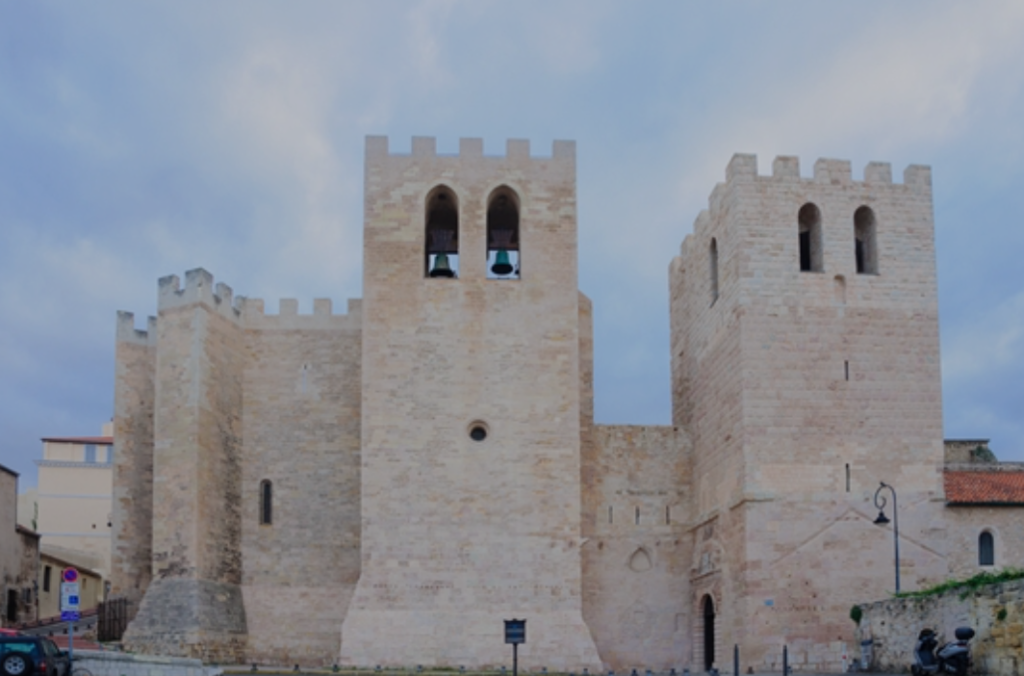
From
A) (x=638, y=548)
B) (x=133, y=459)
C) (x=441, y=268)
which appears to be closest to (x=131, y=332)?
(x=133, y=459)

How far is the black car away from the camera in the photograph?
17.1m

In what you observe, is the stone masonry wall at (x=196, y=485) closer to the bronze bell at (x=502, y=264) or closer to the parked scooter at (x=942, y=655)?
the bronze bell at (x=502, y=264)

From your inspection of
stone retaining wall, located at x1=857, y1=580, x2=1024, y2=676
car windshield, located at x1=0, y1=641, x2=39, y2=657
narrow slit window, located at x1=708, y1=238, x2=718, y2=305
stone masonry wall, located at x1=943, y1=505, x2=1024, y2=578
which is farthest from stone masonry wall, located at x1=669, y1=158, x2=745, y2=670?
car windshield, located at x1=0, y1=641, x2=39, y2=657

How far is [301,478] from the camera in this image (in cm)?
3067

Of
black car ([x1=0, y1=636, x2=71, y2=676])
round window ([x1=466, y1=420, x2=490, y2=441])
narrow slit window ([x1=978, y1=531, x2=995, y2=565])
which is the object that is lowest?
black car ([x1=0, y1=636, x2=71, y2=676])

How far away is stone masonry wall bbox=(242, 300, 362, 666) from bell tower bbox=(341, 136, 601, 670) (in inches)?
101

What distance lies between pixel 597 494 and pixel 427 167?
8.05 m

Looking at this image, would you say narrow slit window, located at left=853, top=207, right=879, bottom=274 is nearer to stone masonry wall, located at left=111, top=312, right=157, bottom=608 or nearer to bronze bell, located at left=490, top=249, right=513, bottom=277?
bronze bell, located at left=490, top=249, right=513, bottom=277

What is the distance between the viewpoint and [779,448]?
2714 cm

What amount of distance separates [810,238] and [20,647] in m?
18.1

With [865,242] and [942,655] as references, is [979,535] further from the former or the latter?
[942,655]

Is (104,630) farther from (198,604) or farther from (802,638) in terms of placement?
Result: (802,638)

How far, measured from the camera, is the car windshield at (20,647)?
56.5 feet

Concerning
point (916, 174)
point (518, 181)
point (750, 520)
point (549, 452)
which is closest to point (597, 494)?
point (549, 452)
